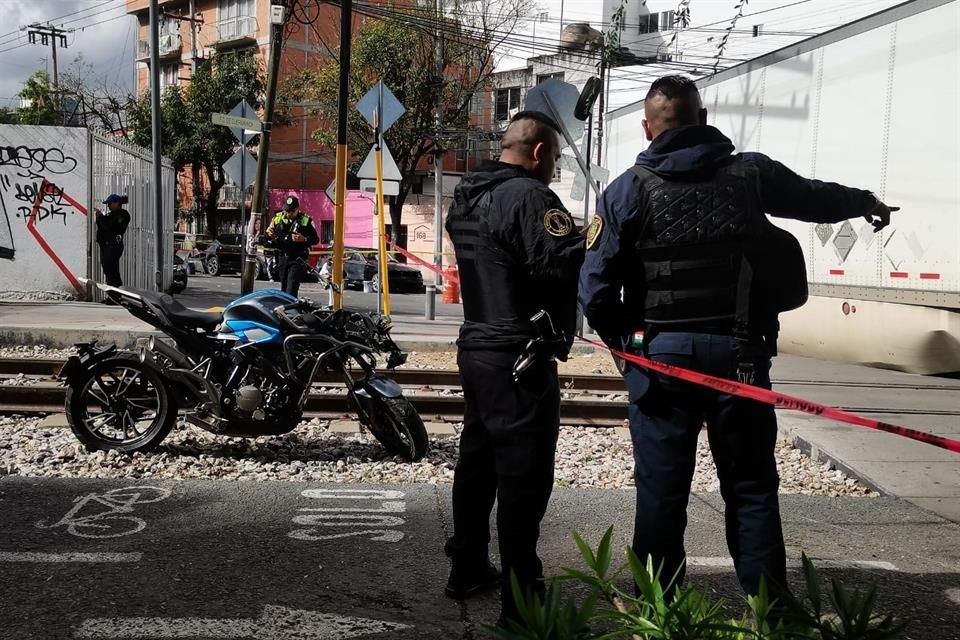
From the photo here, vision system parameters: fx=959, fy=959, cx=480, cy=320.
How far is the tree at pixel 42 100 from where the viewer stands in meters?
48.2

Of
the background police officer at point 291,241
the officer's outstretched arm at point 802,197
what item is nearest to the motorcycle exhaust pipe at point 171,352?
the officer's outstretched arm at point 802,197

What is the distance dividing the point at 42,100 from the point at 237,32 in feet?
39.0

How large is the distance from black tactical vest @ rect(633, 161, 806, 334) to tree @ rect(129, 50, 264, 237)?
1629 inches

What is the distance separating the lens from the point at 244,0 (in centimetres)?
4800

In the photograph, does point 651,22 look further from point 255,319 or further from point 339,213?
point 255,319

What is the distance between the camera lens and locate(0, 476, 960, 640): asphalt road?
3533mm

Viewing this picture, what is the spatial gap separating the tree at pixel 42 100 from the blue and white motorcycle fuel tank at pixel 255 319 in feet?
151

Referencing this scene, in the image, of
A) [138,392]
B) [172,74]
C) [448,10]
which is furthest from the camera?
[172,74]

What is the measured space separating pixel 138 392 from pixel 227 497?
143 centimetres

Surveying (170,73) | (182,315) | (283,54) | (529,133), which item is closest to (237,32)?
(283,54)

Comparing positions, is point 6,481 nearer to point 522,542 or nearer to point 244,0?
point 522,542

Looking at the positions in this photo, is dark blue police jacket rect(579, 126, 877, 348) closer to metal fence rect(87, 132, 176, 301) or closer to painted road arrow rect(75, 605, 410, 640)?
painted road arrow rect(75, 605, 410, 640)

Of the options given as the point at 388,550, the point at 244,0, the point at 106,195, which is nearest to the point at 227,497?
the point at 388,550

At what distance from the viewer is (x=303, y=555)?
168 inches
